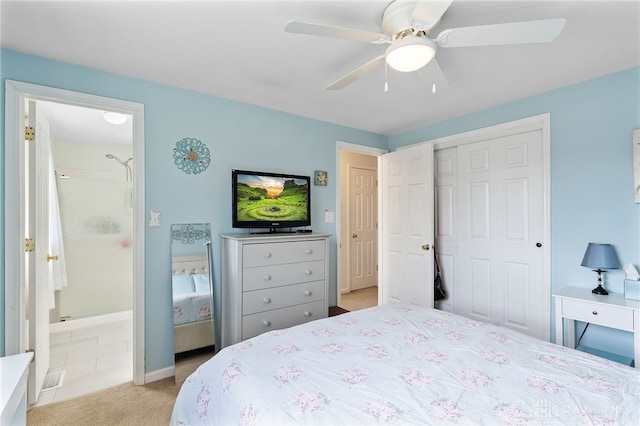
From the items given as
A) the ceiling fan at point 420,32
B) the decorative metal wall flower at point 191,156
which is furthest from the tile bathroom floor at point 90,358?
the ceiling fan at point 420,32

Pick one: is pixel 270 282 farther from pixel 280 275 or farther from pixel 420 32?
pixel 420 32

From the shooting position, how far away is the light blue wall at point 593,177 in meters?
2.29

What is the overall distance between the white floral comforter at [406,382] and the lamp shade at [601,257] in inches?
42.9

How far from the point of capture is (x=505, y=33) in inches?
54.5

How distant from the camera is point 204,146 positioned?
107 inches

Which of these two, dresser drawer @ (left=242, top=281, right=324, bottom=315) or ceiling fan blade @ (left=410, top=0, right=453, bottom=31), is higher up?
ceiling fan blade @ (left=410, top=0, right=453, bottom=31)

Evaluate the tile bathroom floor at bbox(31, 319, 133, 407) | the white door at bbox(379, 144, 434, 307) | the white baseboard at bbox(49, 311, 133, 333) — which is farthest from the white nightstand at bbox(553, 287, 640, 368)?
the white baseboard at bbox(49, 311, 133, 333)

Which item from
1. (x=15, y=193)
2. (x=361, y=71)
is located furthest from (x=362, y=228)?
(x=15, y=193)

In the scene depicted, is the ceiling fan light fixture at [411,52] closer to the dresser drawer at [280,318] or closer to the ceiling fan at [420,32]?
the ceiling fan at [420,32]

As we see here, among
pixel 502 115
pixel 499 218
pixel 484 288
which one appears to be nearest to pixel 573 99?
pixel 502 115

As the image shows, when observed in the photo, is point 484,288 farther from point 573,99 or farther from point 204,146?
point 204,146

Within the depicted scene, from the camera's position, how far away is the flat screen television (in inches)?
109

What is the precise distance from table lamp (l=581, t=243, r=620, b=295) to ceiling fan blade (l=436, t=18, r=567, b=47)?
1.68 meters

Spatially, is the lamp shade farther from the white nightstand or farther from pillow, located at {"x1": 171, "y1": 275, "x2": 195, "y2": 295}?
pillow, located at {"x1": 171, "y1": 275, "x2": 195, "y2": 295}
